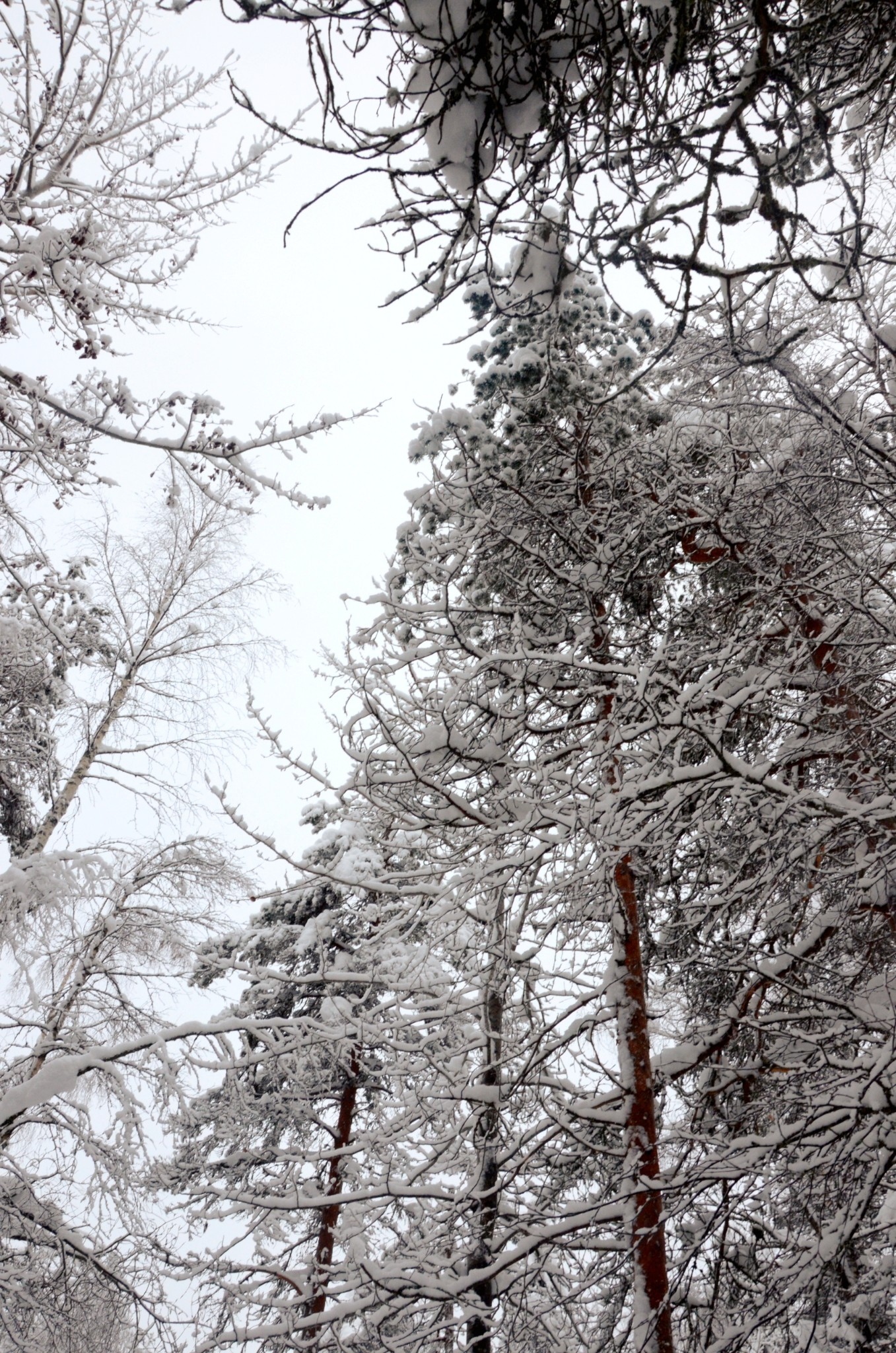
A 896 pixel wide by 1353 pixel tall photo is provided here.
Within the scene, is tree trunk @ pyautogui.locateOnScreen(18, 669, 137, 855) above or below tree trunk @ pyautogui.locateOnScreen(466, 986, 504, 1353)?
above

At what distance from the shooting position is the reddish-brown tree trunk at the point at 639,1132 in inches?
161

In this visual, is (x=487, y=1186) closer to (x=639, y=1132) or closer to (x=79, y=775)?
(x=639, y=1132)

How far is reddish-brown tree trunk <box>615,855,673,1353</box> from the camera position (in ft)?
13.4

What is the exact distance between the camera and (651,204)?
2.04 meters

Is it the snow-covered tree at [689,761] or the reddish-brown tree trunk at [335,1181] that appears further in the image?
the reddish-brown tree trunk at [335,1181]

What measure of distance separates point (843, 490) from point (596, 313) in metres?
2.39

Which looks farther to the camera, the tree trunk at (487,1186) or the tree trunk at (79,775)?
the tree trunk at (79,775)

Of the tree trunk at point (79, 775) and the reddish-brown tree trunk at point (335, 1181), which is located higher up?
the tree trunk at point (79, 775)

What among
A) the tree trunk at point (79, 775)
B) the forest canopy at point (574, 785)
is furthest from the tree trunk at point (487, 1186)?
the tree trunk at point (79, 775)

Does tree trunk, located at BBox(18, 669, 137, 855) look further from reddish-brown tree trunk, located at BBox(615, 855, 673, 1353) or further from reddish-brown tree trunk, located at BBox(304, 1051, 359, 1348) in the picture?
reddish-brown tree trunk, located at BBox(615, 855, 673, 1353)

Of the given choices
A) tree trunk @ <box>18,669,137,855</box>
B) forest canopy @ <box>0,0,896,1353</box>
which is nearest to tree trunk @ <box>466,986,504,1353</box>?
forest canopy @ <box>0,0,896,1353</box>

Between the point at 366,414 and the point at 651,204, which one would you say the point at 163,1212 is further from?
the point at 651,204

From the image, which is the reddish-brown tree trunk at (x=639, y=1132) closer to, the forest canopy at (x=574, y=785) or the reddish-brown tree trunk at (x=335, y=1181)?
the forest canopy at (x=574, y=785)

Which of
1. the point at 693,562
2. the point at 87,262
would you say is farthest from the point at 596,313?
the point at 87,262
